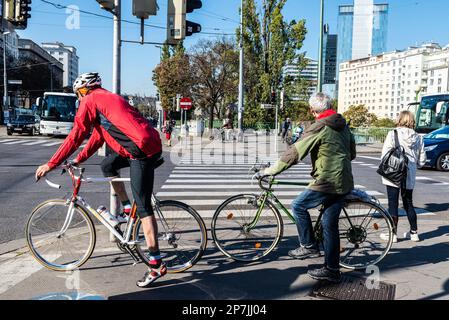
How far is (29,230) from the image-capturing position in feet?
14.4

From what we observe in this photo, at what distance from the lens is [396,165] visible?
5.60 meters

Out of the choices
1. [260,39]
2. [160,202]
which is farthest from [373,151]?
[160,202]

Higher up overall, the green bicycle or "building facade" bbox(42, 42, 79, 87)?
"building facade" bbox(42, 42, 79, 87)

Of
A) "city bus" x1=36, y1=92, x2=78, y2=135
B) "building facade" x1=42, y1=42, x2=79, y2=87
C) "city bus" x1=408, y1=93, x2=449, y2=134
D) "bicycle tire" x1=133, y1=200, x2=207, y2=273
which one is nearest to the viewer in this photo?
"bicycle tire" x1=133, y1=200, x2=207, y2=273

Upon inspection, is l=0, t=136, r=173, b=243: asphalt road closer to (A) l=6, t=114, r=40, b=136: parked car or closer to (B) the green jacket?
(B) the green jacket

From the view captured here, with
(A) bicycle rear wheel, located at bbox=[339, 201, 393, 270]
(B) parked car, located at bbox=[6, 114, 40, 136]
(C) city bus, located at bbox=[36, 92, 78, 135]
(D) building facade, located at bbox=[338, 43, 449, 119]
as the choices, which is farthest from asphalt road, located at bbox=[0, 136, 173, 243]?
Result: (D) building facade, located at bbox=[338, 43, 449, 119]

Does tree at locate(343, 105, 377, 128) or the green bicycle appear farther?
tree at locate(343, 105, 377, 128)

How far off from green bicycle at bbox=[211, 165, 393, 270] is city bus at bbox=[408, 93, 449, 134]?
47.0 ft

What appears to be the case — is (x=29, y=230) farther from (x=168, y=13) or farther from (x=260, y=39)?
(x=260, y=39)

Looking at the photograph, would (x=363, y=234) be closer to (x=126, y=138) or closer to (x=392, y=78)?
(x=126, y=138)

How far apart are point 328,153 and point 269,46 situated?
31.7 meters

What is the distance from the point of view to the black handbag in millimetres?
5594

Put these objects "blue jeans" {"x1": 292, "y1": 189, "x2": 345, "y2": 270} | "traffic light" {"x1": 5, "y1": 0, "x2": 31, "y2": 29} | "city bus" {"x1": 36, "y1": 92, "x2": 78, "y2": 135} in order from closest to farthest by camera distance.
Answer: "blue jeans" {"x1": 292, "y1": 189, "x2": 345, "y2": 270} < "traffic light" {"x1": 5, "y1": 0, "x2": 31, "y2": 29} < "city bus" {"x1": 36, "y1": 92, "x2": 78, "y2": 135}
